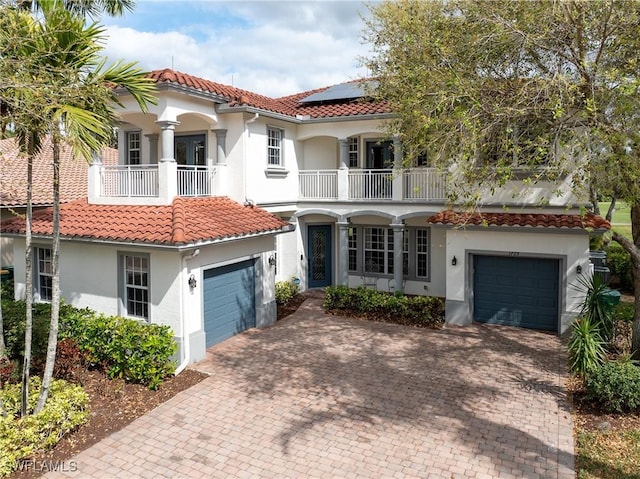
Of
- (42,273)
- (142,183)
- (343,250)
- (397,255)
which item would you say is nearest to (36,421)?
(42,273)

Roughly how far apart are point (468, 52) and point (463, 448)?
8.64 m

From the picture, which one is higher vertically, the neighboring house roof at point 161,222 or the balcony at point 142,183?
the balcony at point 142,183

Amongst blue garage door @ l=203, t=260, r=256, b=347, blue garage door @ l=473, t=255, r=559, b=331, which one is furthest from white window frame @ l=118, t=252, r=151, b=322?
blue garage door @ l=473, t=255, r=559, b=331

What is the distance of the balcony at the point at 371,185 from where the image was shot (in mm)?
17375

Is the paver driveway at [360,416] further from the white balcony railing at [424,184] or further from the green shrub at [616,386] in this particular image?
the white balcony railing at [424,184]

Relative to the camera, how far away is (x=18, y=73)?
302 inches

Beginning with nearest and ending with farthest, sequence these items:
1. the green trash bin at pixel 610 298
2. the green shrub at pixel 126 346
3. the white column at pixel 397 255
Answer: the green shrub at pixel 126 346 → the green trash bin at pixel 610 298 → the white column at pixel 397 255

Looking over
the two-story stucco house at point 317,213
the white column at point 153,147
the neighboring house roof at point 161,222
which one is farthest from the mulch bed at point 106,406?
the white column at point 153,147

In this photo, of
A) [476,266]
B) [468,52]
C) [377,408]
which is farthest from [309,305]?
[468,52]

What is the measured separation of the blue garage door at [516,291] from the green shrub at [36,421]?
11.7 metres

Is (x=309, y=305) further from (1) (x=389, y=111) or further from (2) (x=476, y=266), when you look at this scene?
(1) (x=389, y=111)

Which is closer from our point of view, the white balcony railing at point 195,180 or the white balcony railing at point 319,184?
the white balcony railing at point 195,180

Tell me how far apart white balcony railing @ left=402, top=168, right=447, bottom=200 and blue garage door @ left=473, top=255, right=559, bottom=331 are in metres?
2.95

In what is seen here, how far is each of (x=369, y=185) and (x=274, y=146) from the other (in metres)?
3.89
